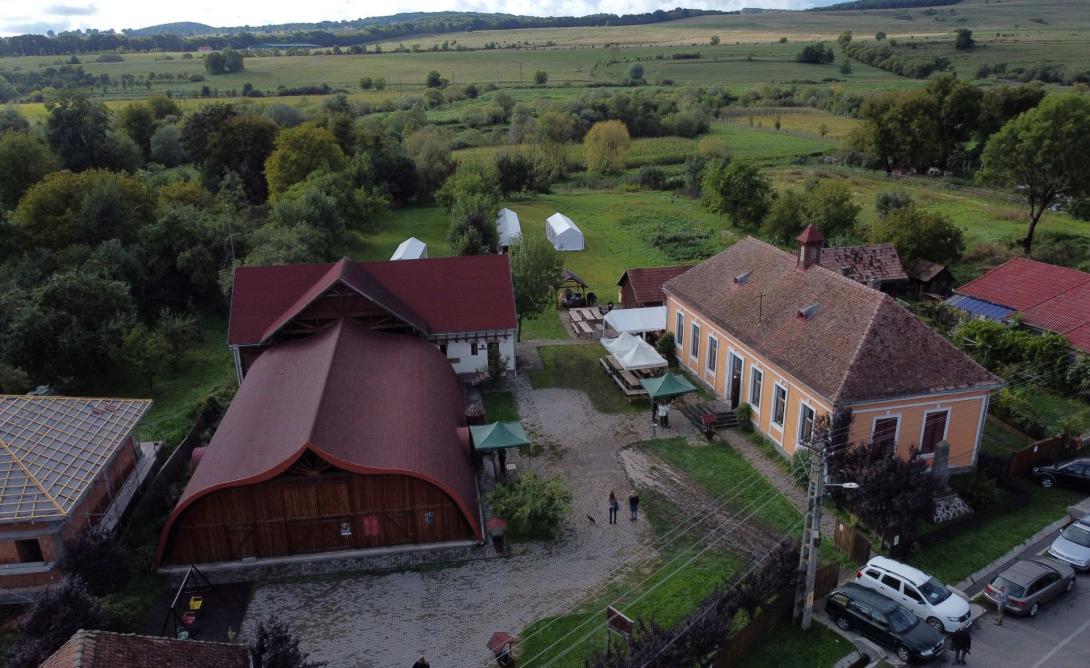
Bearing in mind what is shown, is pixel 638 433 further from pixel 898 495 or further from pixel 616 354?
pixel 898 495

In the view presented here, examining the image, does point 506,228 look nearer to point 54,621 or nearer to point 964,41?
point 54,621

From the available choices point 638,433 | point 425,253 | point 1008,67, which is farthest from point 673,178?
point 1008,67

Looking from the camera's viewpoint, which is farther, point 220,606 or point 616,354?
point 616,354

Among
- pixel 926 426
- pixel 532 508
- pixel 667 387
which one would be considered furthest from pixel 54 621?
pixel 926 426

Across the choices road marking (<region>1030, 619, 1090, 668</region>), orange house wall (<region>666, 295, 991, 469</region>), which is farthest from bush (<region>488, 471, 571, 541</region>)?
road marking (<region>1030, 619, 1090, 668</region>)

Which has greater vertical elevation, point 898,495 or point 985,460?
point 898,495
